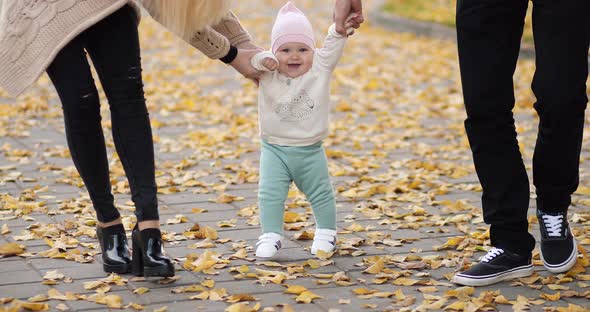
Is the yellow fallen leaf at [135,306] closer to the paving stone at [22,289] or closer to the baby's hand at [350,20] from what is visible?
the paving stone at [22,289]

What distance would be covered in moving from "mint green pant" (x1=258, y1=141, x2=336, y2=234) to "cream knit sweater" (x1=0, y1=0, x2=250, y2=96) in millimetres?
955

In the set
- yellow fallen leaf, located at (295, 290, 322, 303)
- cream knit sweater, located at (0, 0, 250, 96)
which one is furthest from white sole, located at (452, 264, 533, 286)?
cream knit sweater, located at (0, 0, 250, 96)

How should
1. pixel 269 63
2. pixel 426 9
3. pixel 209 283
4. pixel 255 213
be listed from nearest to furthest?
pixel 209 283 < pixel 269 63 < pixel 255 213 < pixel 426 9

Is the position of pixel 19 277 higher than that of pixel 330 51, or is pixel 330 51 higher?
pixel 330 51

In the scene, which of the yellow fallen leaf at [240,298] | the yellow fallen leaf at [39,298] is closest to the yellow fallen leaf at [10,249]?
the yellow fallen leaf at [39,298]

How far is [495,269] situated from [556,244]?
1.11 ft

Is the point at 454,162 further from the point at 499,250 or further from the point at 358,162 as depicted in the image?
the point at 499,250

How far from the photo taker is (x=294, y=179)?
16.0 feet

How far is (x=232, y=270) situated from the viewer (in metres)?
4.55

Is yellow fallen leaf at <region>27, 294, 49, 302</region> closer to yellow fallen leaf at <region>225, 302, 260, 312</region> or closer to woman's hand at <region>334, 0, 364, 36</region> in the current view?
yellow fallen leaf at <region>225, 302, 260, 312</region>

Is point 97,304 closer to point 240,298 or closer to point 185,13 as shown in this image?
point 240,298

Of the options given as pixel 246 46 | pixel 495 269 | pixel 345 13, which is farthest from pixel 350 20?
pixel 495 269

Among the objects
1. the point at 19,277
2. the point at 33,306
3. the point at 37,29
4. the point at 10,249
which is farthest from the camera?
the point at 10,249

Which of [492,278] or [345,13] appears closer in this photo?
[492,278]
